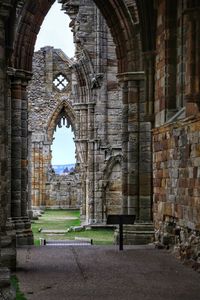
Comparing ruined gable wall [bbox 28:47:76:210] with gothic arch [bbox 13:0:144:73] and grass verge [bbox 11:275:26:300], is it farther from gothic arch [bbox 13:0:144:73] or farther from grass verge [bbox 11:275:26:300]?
grass verge [bbox 11:275:26:300]

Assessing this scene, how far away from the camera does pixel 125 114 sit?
1656 cm

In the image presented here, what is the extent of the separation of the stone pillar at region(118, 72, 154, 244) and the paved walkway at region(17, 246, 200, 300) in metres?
3.45

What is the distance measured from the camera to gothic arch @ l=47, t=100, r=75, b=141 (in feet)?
128

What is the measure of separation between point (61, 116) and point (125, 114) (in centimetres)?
Answer: 2352

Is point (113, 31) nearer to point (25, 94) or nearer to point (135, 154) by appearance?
point (25, 94)

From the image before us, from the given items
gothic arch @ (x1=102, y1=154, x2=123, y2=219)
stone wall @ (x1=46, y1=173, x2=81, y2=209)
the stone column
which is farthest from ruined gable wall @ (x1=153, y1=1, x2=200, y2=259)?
stone wall @ (x1=46, y1=173, x2=81, y2=209)

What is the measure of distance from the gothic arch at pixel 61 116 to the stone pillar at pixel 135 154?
22.7 meters

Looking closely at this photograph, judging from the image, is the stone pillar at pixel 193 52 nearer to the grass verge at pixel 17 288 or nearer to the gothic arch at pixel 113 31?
the grass verge at pixel 17 288

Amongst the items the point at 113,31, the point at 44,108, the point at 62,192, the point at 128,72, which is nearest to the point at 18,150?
the point at 128,72

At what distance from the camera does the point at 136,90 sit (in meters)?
16.4

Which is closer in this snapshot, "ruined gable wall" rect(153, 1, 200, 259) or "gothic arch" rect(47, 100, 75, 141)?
"ruined gable wall" rect(153, 1, 200, 259)

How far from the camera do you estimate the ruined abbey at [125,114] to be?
10.5 m

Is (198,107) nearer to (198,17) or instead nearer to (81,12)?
(198,17)

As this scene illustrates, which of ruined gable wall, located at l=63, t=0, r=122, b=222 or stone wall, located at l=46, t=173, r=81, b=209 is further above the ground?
ruined gable wall, located at l=63, t=0, r=122, b=222
